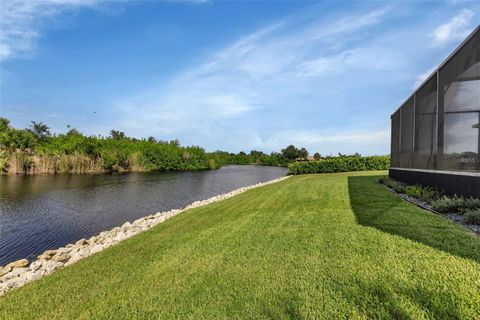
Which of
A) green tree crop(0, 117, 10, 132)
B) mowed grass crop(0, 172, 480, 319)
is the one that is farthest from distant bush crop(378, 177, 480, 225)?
green tree crop(0, 117, 10, 132)

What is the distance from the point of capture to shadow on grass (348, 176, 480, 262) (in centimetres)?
343

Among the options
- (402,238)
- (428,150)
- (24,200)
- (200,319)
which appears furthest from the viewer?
(24,200)

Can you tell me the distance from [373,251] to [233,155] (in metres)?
93.4

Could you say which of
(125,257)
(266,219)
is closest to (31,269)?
(125,257)

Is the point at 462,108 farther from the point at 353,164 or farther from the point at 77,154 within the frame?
the point at 77,154

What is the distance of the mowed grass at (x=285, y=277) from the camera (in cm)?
243

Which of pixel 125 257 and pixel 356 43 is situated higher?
pixel 356 43

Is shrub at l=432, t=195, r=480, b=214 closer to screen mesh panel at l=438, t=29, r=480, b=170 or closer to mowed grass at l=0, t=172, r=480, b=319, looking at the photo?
mowed grass at l=0, t=172, r=480, b=319

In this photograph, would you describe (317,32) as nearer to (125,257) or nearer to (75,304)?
(125,257)

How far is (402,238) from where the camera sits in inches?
152

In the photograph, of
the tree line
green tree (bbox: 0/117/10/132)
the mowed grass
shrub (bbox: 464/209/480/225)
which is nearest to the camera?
the mowed grass

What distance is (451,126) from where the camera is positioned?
6789mm

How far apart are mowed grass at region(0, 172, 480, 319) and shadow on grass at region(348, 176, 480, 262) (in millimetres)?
19

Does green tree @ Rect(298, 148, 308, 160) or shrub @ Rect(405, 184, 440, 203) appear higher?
green tree @ Rect(298, 148, 308, 160)
